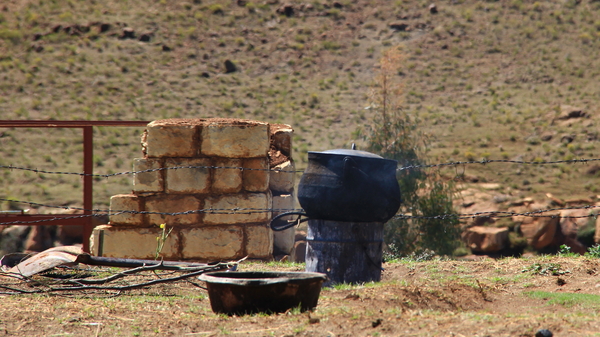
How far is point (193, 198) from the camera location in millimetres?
Result: 7844

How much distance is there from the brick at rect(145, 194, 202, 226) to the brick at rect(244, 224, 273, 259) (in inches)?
24.8

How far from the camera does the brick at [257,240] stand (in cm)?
791

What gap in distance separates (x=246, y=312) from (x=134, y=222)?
362 centimetres

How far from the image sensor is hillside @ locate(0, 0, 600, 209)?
26.4 m

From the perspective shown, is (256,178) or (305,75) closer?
(256,178)

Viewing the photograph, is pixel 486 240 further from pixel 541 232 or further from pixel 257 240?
pixel 257 240

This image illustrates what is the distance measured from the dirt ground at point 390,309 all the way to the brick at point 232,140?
1817 mm

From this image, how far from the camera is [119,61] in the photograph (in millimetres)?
35594

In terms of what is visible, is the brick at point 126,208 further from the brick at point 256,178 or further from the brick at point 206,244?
the brick at point 256,178

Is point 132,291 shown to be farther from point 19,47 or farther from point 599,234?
point 19,47

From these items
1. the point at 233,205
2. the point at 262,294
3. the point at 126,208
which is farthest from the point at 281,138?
the point at 262,294

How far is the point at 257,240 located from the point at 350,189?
2307 mm

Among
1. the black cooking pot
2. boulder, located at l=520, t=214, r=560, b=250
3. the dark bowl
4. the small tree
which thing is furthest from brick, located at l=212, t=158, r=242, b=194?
boulder, located at l=520, t=214, r=560, b=250

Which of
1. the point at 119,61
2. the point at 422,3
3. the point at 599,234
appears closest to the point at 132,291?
the point at 599,234
